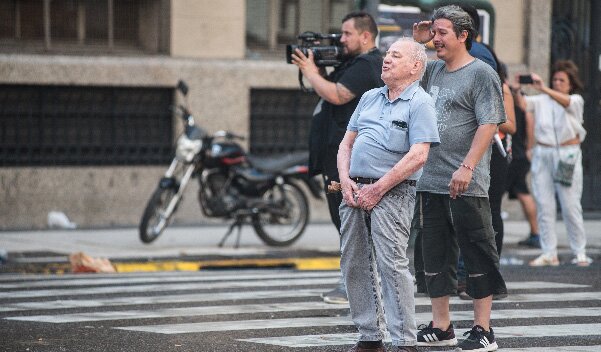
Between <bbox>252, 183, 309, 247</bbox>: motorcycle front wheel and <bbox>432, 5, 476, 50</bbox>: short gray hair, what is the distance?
7087mm

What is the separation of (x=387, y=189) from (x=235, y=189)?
7.88 m

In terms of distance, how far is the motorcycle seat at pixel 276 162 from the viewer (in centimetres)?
1508

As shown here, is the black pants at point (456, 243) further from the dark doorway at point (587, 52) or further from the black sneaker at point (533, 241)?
the dark doorway at point (587, 52)

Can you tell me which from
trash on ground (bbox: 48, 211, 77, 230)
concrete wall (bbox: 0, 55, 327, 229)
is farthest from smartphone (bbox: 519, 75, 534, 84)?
trash on ground (bbox: 48, 211, 77, 230)

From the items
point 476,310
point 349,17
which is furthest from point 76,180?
point 476,310

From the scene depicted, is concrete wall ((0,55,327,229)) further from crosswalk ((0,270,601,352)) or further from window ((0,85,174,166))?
crosswalk ((0,270,601,352))

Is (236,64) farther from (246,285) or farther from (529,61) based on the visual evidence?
(246,285)

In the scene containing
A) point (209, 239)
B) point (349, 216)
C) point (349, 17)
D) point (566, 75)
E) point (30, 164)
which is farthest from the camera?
point (30, 164)

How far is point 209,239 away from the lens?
15688 mm

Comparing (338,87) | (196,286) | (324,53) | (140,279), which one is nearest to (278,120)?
(140,279)

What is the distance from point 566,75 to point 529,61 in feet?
22.1

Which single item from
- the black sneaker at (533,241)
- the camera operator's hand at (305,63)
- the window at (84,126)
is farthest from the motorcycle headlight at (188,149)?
the camera operator's hand at (305,63)

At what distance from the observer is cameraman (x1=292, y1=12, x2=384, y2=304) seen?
9.62m

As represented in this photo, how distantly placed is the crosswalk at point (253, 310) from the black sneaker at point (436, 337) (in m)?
0.32
